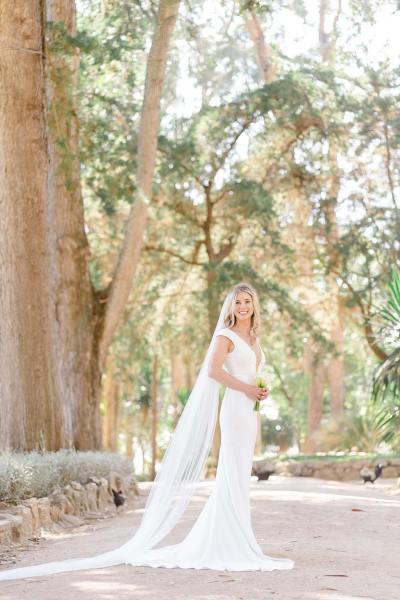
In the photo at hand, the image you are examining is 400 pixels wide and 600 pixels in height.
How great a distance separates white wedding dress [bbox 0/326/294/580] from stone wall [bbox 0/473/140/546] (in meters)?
1.94

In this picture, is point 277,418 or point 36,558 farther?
point 277,418

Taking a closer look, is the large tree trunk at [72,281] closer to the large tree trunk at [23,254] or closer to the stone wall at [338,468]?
the large tree trunk at [23,254]

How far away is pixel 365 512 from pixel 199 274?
1434cm

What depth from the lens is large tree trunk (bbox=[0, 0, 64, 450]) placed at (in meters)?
12.4

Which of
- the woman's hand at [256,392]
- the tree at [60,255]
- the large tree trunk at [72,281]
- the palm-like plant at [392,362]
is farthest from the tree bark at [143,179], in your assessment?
the woman's hand at [256,392]

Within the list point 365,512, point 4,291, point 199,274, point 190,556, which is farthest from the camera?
point 199,274

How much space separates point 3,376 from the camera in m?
12.5

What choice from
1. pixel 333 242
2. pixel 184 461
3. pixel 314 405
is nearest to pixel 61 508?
pixel 184 461

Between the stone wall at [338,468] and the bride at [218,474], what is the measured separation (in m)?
12.9

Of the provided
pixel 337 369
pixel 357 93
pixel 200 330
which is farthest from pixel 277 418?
pixel 357 93

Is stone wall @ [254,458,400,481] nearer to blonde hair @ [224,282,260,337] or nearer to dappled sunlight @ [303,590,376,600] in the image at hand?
blonde hair @ [224,282,260,337]

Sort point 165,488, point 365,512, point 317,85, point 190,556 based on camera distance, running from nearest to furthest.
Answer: point 190,556, point 165,488, point 365,512, point 317,85

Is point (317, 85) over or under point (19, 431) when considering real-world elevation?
over

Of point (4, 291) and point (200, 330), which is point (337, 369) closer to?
point (200, 330)
